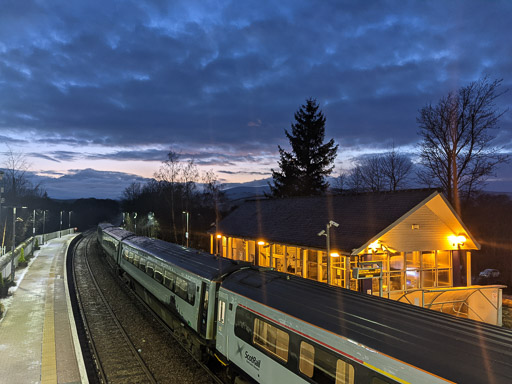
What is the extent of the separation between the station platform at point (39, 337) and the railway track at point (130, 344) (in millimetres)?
703

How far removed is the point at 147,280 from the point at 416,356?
44.6 feet

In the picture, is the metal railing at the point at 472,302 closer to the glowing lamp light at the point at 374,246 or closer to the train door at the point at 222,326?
the glowing lamp light at the point at 374,246

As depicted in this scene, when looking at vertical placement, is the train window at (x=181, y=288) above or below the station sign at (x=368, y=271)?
below

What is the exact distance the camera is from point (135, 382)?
9.88 m

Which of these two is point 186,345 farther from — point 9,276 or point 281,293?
point 9,276

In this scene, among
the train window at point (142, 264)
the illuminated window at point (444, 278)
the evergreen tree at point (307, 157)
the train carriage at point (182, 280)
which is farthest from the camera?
the evergreen tree at point (307, 157)

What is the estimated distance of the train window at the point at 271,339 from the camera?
276 inches

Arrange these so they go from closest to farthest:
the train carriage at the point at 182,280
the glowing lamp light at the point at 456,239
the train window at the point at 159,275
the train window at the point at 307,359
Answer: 1. the train window at the point at 307,359
2. the train carriage at the point at 182,280
3. the train window at the point at 159,275
4. the glowing lamp light at the point at 456,239

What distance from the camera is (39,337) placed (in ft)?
42.3

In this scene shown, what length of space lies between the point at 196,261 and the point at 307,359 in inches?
268

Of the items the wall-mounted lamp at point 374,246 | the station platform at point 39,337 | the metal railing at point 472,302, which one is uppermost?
the wall-mounted lamp at point 374,246

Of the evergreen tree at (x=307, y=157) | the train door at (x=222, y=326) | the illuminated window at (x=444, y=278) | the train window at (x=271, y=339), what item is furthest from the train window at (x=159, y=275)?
the evergreen tree at (x=307, y=157)

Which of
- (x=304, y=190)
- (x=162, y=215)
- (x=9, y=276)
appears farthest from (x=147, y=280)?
(x=162, y=215)

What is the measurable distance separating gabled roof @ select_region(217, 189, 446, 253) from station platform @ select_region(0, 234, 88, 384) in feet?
34.0
